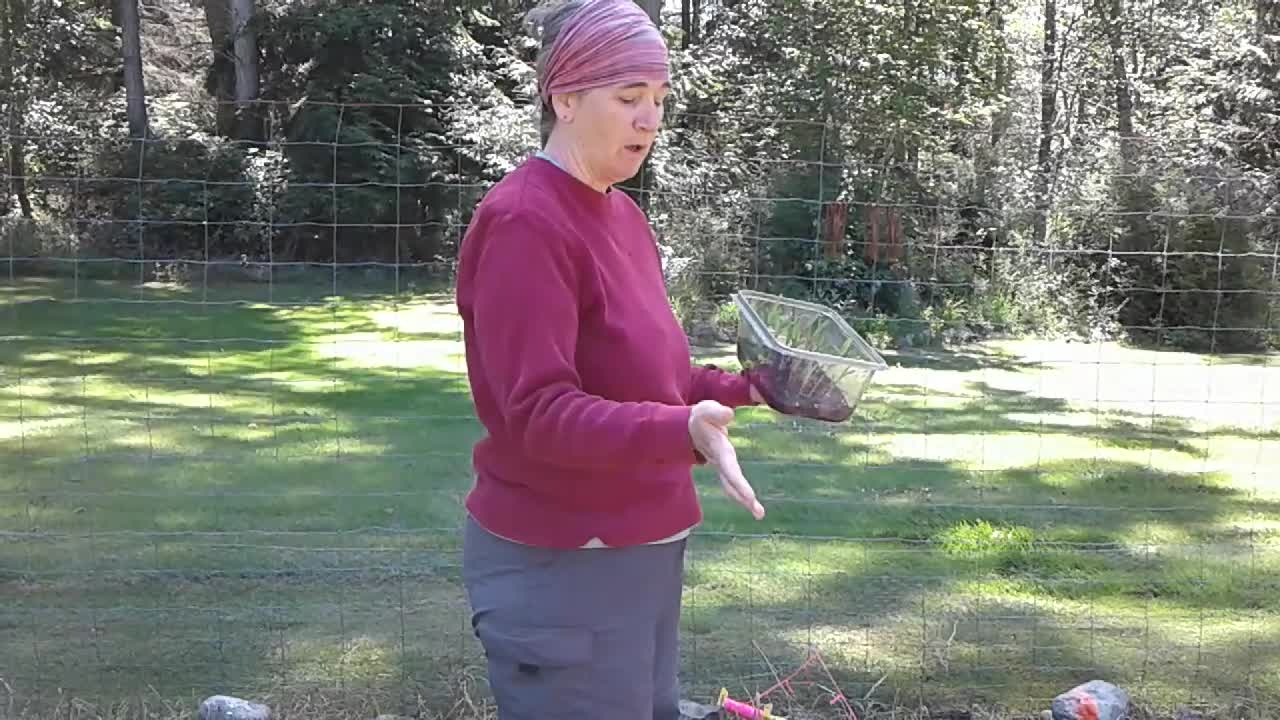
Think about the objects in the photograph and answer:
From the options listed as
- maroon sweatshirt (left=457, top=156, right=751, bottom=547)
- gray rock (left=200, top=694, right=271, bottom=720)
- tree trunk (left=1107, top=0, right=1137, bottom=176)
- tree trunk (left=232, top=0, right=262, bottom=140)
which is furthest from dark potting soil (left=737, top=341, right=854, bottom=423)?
tree trunk (left=232, top=0, right=262, bottom=140)

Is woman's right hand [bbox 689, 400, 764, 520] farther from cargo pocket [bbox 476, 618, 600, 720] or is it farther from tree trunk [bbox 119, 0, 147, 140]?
tree trunk [bbox 119, 0, 147, 140]

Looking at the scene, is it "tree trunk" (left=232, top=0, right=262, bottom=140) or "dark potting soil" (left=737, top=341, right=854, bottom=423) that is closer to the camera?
"dark potting soil" (left=737, top=341, right=854, bottom=423)

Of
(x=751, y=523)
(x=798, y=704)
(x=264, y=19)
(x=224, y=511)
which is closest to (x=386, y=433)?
(x=224, y=511)

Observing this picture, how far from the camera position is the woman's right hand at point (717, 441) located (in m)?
1.33

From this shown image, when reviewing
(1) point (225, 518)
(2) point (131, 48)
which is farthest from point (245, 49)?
(1) point (225, 518)

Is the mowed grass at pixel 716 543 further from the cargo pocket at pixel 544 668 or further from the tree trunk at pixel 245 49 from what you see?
the tree trunk at pixel 245 49

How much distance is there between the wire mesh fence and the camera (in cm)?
329

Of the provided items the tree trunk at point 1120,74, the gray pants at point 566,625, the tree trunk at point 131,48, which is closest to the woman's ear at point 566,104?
the gray pants at point 566,625

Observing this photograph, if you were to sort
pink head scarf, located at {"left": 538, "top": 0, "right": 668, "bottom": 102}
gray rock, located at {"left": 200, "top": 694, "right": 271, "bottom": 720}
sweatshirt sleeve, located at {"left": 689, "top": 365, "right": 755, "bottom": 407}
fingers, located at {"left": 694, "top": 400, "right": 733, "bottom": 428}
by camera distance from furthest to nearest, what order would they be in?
gray rock, located at {"left": 200, "top": 694, "right": 271, "bottom": 720}, sweatshirt sleeve, located at {"left": 689, "top": 365, "right": 755, "bottom": 407}, pink head scarf, located at {"left": 538, "top": 0, "right": 668, "bottom": 102}, fingers, located at {"left": 694, "top": 400, "right": 733, "bottom": 428}

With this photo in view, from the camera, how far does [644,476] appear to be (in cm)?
154

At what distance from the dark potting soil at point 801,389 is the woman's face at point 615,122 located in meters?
0.33

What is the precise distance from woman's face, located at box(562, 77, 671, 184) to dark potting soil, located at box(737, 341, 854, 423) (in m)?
0.33

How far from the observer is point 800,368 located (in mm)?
1573

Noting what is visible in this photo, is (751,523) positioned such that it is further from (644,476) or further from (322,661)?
(644,476)
